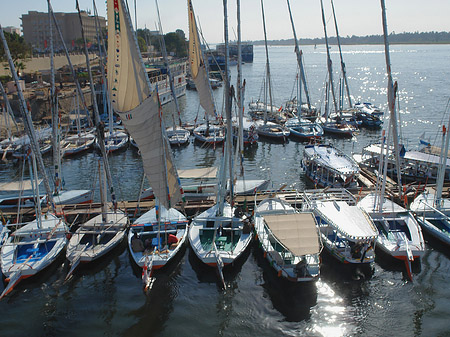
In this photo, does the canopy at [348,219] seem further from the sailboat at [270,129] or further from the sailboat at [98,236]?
the sailboat at [270,129]

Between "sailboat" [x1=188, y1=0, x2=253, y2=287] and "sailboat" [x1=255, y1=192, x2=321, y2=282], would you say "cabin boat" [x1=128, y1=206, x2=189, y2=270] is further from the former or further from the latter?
"sailboat" [x1=255, y1=192, x2=321, y2=282]

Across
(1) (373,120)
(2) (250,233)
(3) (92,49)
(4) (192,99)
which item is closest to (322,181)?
(2) (250,233)

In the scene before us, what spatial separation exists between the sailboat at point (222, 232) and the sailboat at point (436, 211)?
14.6 m

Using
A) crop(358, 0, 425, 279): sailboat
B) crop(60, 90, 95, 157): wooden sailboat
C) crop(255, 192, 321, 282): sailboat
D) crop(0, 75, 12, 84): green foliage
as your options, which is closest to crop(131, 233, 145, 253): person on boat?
crop(255, 192, 321, 282): sailboat

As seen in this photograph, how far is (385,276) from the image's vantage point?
83.8 ft

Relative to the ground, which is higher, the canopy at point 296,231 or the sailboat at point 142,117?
the sailboat at point 142,117

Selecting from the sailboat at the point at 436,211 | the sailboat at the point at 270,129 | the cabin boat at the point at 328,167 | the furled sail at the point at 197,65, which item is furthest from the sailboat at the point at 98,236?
the sailboat at the point at 270,129

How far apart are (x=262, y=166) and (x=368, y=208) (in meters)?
22.8

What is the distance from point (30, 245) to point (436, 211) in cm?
3187

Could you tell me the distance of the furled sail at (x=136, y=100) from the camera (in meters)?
21.6

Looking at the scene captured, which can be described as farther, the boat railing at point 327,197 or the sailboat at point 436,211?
the boat railing at point 327,197

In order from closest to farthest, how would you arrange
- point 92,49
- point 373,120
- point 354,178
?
point 354,178
point 373,120
point 92,49

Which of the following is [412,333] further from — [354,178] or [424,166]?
[424,166]

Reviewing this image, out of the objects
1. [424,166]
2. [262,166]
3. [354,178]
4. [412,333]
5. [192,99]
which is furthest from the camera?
[192,99]
